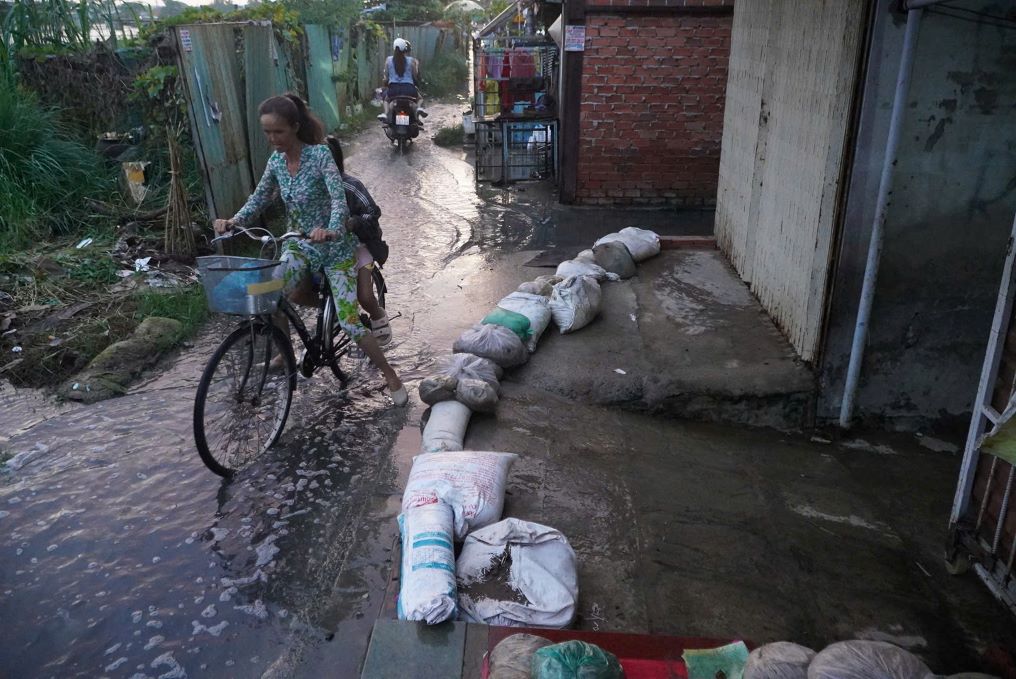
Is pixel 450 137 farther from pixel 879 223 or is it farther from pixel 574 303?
pixel 879 223

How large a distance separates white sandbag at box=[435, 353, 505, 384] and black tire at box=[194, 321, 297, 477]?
0.89 metres

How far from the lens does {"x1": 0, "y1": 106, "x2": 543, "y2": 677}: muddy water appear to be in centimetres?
289

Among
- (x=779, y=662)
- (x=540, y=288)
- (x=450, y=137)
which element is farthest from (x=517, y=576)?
(x=450, y=137)

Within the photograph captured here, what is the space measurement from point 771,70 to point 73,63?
24.1 ft

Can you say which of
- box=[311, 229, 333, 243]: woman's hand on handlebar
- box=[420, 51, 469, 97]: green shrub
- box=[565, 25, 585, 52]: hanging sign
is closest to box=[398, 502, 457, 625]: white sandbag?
box=[311, 229, 333, 243]: woman's hand on handlebar

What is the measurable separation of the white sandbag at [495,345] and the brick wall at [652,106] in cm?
512

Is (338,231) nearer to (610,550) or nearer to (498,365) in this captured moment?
(498,365)

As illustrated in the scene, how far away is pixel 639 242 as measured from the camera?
671 centimetres

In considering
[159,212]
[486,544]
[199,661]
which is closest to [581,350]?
[486,544]

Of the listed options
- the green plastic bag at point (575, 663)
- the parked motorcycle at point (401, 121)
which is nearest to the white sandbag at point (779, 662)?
the green plastic bag at point (575, 663)

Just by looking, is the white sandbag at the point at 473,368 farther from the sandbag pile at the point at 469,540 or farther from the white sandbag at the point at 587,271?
the white sandbag at the point at 587,271

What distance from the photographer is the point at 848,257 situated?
4.19 metres

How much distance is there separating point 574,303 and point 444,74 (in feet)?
59.3

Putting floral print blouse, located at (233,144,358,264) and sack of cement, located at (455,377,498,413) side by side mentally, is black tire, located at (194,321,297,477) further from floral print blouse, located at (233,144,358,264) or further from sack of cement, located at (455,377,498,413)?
sack of cement, located at (455,377,498,413)
